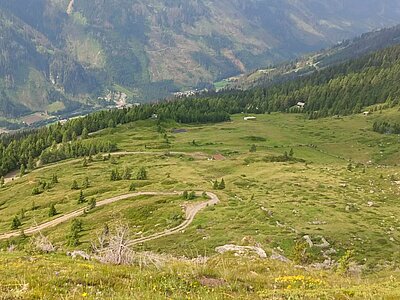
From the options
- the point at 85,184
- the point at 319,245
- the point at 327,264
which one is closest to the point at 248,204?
the point at 319,245

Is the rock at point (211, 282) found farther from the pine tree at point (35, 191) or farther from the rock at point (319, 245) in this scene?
the pine tree at point (35, 191)

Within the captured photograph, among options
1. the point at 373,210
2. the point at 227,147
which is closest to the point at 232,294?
the point at 373,210

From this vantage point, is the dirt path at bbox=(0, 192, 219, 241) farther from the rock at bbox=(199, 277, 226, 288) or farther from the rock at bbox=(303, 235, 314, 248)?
the rock at bbox=(199, 277, 226, 288)

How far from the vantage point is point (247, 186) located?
9112 cm

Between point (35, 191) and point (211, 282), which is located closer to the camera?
point (211, 282)

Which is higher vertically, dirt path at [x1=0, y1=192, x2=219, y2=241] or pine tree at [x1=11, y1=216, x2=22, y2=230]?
dirt path at [x1=0, y1=192, x2=219, y2=241]

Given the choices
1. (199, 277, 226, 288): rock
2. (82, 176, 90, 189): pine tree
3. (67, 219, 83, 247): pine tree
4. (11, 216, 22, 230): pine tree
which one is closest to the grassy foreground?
(199, 277, 226, 288): rock

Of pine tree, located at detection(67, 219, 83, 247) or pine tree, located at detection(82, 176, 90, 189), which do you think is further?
pine tree, located at detection(82, 176, 90, 189)

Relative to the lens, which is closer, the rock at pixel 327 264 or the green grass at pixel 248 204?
the rock at pixel 327 264

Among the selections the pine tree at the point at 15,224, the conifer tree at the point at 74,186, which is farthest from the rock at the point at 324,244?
the conifer tree at the point at 74,186

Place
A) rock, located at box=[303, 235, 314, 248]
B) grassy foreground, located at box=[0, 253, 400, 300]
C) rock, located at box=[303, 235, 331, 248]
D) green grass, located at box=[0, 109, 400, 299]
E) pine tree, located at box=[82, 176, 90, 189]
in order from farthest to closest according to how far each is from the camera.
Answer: pine tree, located at box=[82, 176, 90, 189] → green grass, located at box=[0, 109, 400, 299] → rock, located at box=[303, 235, 331, 248] → rock, located at box=[303, 235, 314, 248] → grassy foreground, located at box=[0, 253, 400, 300]

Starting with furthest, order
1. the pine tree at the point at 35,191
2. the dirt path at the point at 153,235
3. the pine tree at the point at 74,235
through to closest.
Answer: the pine tree at the point at 35,191 < the dirt path at the point at 153,235 < the pine tree at the point at 74,235

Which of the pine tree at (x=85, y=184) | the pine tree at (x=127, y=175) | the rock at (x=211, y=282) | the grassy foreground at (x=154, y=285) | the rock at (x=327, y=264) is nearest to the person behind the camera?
the grassy foreground at (x=154, y=285)

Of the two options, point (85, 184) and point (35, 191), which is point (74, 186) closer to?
point (85, 184)
